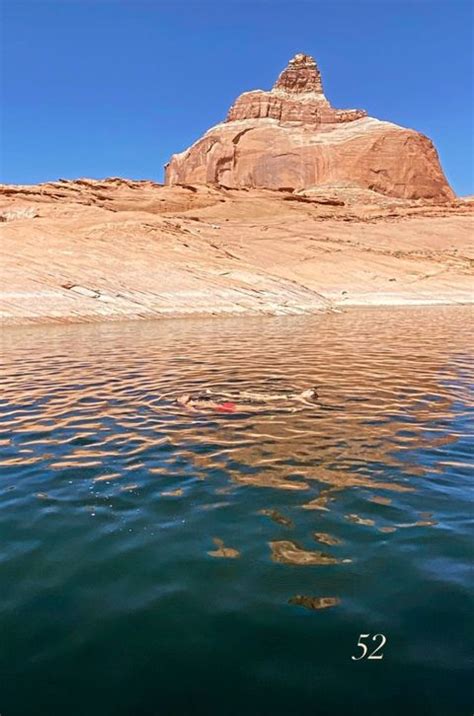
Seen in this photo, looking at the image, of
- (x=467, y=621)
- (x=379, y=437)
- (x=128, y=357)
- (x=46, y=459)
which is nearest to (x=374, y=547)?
(x=467, y=621)

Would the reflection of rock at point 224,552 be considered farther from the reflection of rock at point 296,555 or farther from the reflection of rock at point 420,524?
the reflection of rock at point 420,524

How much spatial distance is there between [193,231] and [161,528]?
147ft

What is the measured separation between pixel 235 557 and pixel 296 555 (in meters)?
0.48

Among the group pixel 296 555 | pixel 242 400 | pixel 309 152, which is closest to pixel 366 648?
pixel 296 555

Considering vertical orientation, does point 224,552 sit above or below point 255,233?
below

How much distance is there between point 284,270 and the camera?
141ft

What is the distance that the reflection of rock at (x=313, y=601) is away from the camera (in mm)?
3896

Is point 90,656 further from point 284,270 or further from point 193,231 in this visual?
point 193,231

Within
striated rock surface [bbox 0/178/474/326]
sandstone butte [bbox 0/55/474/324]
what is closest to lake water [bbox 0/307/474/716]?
striated rock surface [bbox 0/178/474/326]

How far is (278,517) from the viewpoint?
5348mm

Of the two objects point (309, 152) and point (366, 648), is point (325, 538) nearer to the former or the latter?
point (366, 648)

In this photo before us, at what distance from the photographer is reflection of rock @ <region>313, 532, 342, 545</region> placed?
4.81 meters

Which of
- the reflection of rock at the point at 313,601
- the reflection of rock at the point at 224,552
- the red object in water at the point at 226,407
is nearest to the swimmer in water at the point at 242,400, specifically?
the red object in water at the point at 226,407

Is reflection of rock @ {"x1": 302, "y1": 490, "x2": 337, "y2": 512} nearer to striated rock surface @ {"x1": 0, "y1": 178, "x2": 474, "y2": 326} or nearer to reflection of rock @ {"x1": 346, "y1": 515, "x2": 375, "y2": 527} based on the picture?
reflection of rock @ {"x1": 346, "y1": 515, "x2": 375, "y2": 527}
